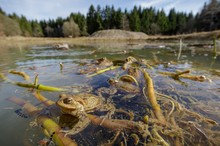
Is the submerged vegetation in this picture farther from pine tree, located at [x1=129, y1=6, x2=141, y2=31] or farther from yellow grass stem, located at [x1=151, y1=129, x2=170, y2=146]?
pine tree, located at [x1=129, y1=6, x2=141, y2=31]

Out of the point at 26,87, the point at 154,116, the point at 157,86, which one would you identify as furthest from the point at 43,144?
the point at 157,86

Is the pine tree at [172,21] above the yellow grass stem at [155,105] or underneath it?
above

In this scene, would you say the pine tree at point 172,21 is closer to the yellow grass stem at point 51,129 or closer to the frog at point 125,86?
the frog at point 125,86

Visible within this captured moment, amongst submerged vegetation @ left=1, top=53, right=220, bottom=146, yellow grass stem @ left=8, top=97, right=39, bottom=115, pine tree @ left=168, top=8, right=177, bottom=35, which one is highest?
pine tree @ left=168, top=8, right=177, bottom=35

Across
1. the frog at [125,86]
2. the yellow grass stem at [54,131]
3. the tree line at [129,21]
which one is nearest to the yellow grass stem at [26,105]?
the yellow grass stem at [54,131]

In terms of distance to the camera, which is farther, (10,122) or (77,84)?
(77,84)

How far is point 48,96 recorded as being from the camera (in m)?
3.36

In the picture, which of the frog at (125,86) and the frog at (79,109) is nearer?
the frog at (79,109)

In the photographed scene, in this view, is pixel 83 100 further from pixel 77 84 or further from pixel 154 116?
pixel 77 84

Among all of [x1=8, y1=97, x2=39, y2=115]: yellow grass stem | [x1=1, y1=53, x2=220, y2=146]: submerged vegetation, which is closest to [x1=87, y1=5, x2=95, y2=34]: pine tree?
[x1=1, y1=53, x2=220, y2=146]: submerged vegetation

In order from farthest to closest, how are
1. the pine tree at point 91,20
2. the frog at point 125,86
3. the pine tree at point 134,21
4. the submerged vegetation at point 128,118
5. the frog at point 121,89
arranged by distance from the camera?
the pine tree at point 91,20 < the pine tree at point 134,21 < the frog at point 125,86 < the frog at point 121,89 < the submerged vegetation at point 128,118

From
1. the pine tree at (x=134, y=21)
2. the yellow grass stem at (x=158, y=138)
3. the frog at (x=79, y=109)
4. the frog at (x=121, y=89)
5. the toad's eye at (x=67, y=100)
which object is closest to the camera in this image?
the yellow grass stem at (x=158, y=138)

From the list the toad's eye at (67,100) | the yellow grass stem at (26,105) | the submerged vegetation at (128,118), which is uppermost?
the toad's eye at (67,100)

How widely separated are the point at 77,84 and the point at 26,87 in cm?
120
